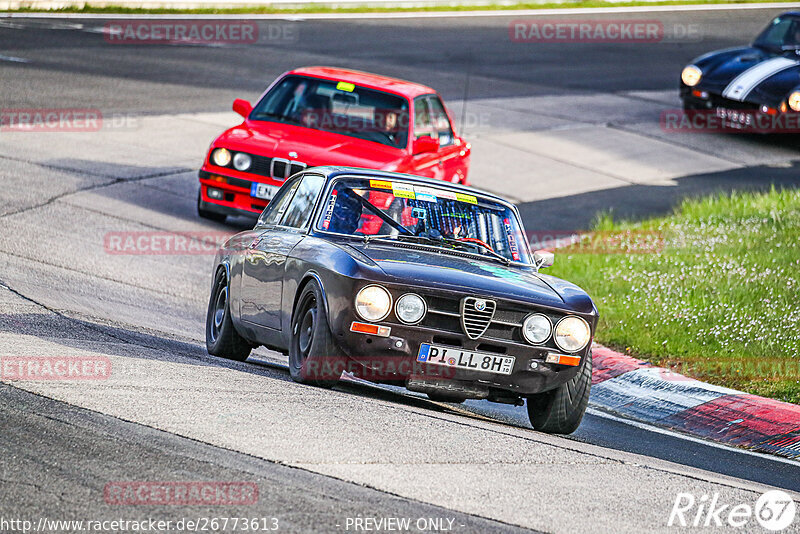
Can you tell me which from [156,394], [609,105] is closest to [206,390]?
[156,394]

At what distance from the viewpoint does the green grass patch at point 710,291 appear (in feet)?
31.5

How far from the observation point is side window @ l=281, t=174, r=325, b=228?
8.24 m

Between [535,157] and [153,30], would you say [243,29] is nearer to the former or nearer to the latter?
[153,30]

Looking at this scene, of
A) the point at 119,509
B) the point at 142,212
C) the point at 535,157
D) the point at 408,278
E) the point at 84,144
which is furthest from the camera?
the point at 535,157

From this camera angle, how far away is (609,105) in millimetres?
23859

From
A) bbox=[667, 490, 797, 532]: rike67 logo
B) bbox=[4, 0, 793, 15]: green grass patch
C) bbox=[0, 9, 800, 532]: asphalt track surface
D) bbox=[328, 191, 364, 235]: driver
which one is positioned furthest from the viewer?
bbox=[4, 0, 793, 15]: green grass patch

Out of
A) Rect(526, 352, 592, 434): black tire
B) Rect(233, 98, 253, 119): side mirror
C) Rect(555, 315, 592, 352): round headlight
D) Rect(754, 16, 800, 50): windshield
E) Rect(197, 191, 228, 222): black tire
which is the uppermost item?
Rect(754, 16, 800, 50): windshield

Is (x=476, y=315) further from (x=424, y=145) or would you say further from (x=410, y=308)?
(x=424, y=145)

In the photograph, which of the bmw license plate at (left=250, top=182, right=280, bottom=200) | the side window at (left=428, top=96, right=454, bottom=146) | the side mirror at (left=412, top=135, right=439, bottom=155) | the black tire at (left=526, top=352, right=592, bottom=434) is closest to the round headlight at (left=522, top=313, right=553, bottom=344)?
the black tire at (left=526, top=352, right=592, bottom=434)

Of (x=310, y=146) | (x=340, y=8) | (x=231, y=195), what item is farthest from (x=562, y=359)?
(x=340, y=8)

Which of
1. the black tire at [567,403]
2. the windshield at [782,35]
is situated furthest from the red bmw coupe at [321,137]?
the windshield at [782,35]

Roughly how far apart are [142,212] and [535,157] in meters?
7.30

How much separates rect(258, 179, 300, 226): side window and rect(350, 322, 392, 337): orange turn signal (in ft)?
7.11

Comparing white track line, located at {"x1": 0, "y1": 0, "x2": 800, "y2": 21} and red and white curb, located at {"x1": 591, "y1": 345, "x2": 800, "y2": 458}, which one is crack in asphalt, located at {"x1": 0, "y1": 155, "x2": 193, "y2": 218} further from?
white track line, located at {"x1": 0, "y1": 0, "x2": 800, "y2": 21}
